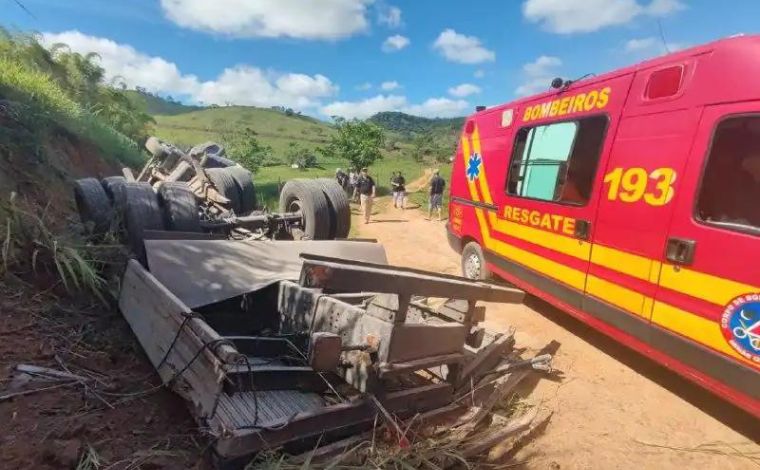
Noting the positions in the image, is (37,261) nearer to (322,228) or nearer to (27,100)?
(322,228)

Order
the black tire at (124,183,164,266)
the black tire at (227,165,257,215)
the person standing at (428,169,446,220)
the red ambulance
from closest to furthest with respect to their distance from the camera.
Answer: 1. the red ambulance
2. the black tire at (124,183,164,266)
3. the black tire at (227,165,257,215)
4. the person standing at (428,169,446,220)

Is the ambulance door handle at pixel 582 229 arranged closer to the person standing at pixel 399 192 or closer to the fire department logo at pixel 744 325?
the fire department logo at pixel 744 325

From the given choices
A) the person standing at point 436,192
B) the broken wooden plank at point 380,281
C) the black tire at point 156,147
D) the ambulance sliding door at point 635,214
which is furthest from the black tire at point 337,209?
the person standing at point 436,192

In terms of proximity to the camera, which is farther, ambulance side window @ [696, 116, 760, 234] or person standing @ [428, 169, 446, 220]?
person standing @ [428, 169, 446, 220]

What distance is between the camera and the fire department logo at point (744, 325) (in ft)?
9.48

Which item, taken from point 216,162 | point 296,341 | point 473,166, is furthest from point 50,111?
point 296,341

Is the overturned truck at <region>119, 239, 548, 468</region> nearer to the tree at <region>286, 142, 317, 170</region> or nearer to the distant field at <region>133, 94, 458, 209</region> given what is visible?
the distant field at <region>133, 94, 458, 209</region>

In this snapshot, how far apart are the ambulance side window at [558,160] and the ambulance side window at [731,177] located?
1075 millimetres

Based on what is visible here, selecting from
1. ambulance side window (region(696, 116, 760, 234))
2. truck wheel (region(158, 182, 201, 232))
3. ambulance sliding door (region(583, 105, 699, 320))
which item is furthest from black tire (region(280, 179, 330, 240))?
ambulance side window (region(696, 116, 760, 234))

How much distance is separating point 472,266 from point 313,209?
91.7 inches

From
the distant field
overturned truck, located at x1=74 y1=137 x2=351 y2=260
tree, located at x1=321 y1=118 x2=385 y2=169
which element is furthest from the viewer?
the distant field

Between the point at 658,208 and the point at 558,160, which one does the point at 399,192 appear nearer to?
the point at 558,160

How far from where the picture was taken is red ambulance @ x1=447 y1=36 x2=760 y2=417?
122 inches

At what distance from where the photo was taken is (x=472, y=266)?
259 inches
